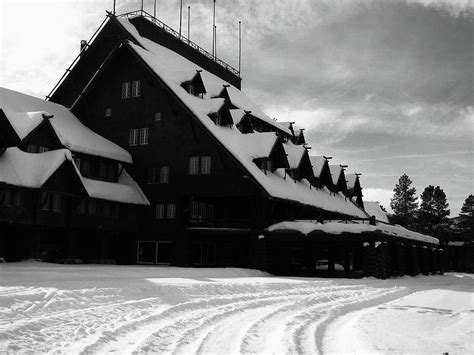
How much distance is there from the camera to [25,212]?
32.8 m

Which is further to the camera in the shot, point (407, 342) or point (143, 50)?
point (143, 50)

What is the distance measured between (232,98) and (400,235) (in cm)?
2087

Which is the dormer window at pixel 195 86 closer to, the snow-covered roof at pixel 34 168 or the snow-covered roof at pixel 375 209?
the snow-covered roof at pixel 34 168

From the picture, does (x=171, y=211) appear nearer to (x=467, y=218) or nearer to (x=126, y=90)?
(x=126, y=90)

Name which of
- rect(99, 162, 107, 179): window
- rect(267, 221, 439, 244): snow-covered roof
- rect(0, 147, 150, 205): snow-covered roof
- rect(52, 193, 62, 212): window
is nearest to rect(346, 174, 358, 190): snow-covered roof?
rect(267, 221, 439, 244): snow-covered roof

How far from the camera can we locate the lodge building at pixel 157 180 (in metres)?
34.3

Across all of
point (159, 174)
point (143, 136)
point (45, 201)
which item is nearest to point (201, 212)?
point (159, 174)

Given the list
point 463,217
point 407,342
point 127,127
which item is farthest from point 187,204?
point 463,217

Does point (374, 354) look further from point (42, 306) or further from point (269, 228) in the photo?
point (269, 228)

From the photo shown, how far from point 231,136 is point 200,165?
3.26m

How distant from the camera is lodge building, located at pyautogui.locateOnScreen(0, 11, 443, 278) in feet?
112

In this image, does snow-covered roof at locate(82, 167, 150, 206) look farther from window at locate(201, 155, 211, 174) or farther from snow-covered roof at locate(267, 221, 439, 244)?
snow-covered roof at locate(267, 221, 439, 244)

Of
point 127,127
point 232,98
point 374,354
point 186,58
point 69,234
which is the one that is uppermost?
point 186,58

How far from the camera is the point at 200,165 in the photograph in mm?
40125
